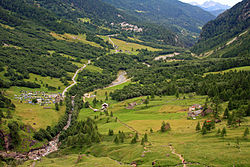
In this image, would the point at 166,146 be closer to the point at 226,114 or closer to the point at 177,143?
the point at 177,143

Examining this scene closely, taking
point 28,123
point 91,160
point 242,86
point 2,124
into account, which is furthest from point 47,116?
point 242,86

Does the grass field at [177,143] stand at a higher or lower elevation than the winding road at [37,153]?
higher

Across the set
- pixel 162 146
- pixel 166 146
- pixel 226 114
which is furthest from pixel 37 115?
pixel 226 114

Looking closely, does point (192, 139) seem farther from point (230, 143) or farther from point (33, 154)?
point (33, 154)

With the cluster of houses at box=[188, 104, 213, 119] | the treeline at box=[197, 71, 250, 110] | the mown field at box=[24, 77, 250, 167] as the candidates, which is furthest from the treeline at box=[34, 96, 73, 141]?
the treeline at box=[197, 71, 250, 110]

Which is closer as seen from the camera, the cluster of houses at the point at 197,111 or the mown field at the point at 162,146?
the mown field at the point at 162,146

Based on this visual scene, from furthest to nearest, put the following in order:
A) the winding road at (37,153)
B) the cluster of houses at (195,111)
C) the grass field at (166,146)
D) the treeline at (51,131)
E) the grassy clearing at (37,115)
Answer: the grassy clearing at (37,115) → the treeline at (51,131) → the cluster of houses at (195,111) → the winding road at (37,153) → the grass field at (166,146)

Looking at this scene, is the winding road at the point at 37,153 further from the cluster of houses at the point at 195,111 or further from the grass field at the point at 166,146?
the cluster of houses at the point at 195,111

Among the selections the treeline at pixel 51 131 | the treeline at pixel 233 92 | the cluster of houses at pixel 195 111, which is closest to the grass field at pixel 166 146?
the cluster of houses at pixel 195 111

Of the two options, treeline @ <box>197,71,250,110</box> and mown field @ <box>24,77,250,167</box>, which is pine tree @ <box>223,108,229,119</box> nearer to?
mown field @ <box>24,77,250,167</box>

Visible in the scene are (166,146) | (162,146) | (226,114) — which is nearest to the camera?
(166,146)

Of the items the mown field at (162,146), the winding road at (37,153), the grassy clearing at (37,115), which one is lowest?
the winding road at (37,153)
